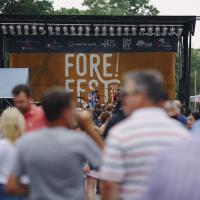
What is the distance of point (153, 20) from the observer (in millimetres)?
27297

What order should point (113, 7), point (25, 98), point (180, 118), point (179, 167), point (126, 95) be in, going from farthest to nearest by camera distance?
point (113, 7) < point (180, 118) < point (25, 98) < point (126, 95) < point (179, 167)

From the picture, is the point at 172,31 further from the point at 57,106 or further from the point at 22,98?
the point at 57,106

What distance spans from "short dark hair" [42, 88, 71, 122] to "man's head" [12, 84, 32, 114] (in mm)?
2670

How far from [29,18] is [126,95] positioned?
22.8 meters

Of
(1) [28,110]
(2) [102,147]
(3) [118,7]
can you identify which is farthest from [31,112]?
(3) [118,7]

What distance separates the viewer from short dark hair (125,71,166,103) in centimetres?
453

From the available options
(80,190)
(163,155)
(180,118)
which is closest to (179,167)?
(163,155)

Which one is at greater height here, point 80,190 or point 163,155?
point 163,155

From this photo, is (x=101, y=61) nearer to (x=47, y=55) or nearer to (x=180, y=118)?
(x=47, y=55)

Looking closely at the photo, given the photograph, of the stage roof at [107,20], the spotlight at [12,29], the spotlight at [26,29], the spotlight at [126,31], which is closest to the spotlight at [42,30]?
the stage roof at [107,20]

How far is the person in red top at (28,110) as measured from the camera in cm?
706

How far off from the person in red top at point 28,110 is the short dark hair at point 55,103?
178 cm

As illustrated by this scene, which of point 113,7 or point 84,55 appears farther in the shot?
point 113,7

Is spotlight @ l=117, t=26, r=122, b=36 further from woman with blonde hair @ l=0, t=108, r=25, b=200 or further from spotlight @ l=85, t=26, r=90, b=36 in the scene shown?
woman with blonde hair @ l=0, t=108, r=25, b=200
